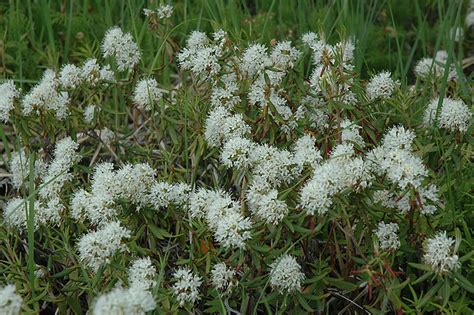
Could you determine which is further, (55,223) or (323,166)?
(55,223)

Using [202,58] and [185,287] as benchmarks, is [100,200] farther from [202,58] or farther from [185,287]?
[202,58]

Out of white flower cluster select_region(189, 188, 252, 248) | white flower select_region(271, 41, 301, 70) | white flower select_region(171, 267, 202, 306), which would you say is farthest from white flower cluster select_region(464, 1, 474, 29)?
white flower select_region(171, 267, 202, 306)

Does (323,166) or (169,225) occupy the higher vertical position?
(323,166)

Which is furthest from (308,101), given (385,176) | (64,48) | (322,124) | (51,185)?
(64,48)

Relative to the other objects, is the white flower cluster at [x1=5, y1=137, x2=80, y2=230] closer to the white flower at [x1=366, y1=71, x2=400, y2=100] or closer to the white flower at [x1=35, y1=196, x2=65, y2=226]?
the white flower at [x1=35, y1=196, x2=65, y2=226]

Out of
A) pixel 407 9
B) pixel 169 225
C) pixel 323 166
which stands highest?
pixel 323 166

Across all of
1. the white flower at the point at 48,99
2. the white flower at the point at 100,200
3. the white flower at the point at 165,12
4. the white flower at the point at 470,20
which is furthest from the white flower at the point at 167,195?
the white flower at the point at 470,20

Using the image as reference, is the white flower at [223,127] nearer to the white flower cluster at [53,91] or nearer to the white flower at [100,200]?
the white flower at [100,200]

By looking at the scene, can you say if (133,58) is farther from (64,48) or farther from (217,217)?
(64,48)
